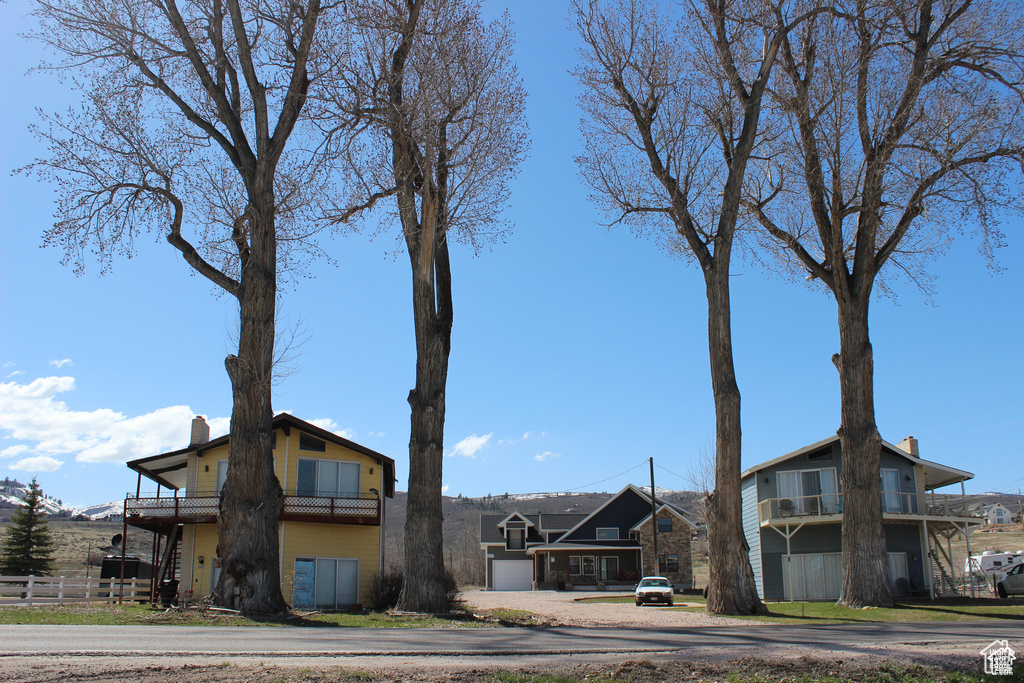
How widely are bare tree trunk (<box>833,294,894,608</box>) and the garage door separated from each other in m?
38.1

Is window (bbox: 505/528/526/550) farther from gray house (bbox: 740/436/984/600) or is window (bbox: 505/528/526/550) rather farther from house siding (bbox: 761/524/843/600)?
house siding (bbox: 761/524/843/600)

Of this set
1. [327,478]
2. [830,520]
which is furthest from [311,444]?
[830,520]

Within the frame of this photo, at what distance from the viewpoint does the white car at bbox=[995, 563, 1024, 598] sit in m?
30.7

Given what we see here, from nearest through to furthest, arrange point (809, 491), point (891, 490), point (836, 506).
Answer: point (836, 506) → point (891, 490) → point (809, 491)

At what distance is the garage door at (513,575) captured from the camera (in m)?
57.8

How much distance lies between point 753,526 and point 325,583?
19.0m

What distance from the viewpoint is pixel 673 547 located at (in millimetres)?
50875

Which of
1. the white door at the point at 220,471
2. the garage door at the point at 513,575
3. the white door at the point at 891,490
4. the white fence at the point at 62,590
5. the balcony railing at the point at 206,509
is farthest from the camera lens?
the garage door at the point at 513,575

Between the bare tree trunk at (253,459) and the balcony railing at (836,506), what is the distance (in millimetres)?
22663

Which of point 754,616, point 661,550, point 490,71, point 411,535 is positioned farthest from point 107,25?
point 661,550

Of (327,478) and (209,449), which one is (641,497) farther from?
(209,449)

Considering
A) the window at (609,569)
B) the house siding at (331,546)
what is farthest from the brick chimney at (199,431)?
the window at (609,569)

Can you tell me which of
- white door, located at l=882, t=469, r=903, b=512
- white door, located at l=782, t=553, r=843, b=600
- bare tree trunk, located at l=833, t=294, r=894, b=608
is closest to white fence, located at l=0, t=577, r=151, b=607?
bare tree trunk, located at l=833, t=294, r=894, b=608

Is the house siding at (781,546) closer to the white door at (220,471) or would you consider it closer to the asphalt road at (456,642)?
the asphalt road at (456,642)
